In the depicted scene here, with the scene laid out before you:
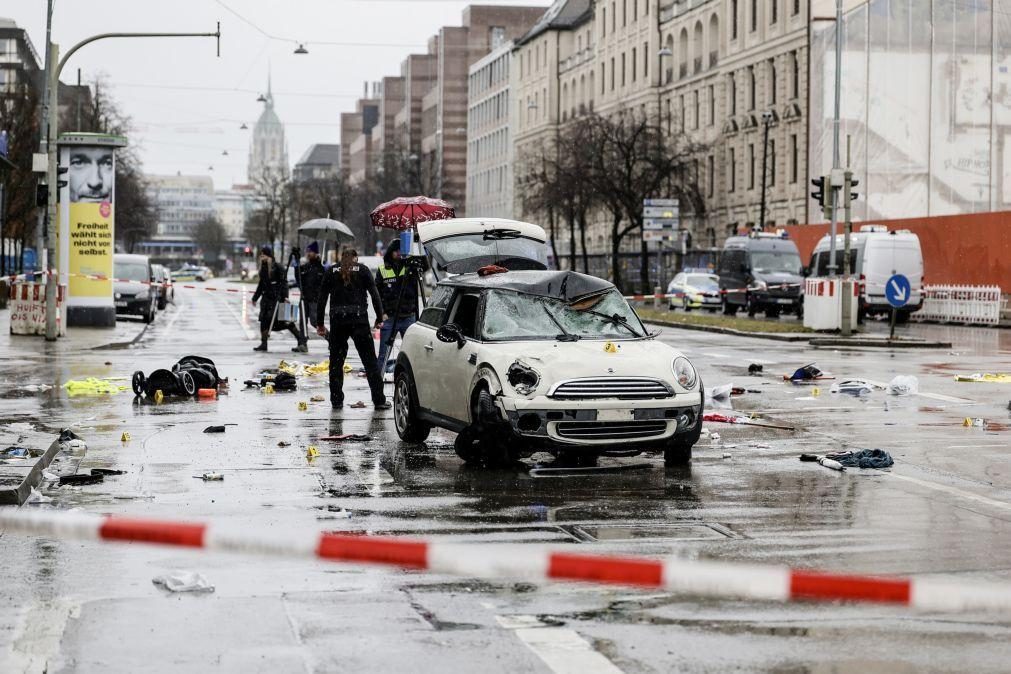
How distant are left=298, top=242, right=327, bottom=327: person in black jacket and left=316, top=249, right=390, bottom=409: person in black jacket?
1004 cm

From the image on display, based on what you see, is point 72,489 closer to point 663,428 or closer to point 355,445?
point 355,445

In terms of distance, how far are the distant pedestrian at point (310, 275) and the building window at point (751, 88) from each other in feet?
177

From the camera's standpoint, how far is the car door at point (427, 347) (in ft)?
44.6

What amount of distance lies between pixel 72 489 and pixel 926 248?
42913 millimetres

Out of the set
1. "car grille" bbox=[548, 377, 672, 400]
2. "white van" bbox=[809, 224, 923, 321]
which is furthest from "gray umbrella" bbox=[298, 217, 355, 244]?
"car grille" bbox=[548, 377, 672, 400]

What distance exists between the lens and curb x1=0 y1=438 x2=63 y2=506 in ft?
33.5

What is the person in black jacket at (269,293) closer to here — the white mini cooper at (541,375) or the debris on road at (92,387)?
the debris on road at (92,387)

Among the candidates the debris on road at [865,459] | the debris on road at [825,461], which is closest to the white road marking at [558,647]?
the debris on road at [825,461]

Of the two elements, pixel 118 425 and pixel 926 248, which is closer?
pixel 118 425

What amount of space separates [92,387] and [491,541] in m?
12.2

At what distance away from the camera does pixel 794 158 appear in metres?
75.2

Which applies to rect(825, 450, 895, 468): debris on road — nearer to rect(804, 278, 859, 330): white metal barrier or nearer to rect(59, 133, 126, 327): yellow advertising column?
rect(804, 278, 859, 330): white metal barrier

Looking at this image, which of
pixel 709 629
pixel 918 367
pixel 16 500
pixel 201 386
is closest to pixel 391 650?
pixel 709 629

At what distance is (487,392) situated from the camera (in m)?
12.1
